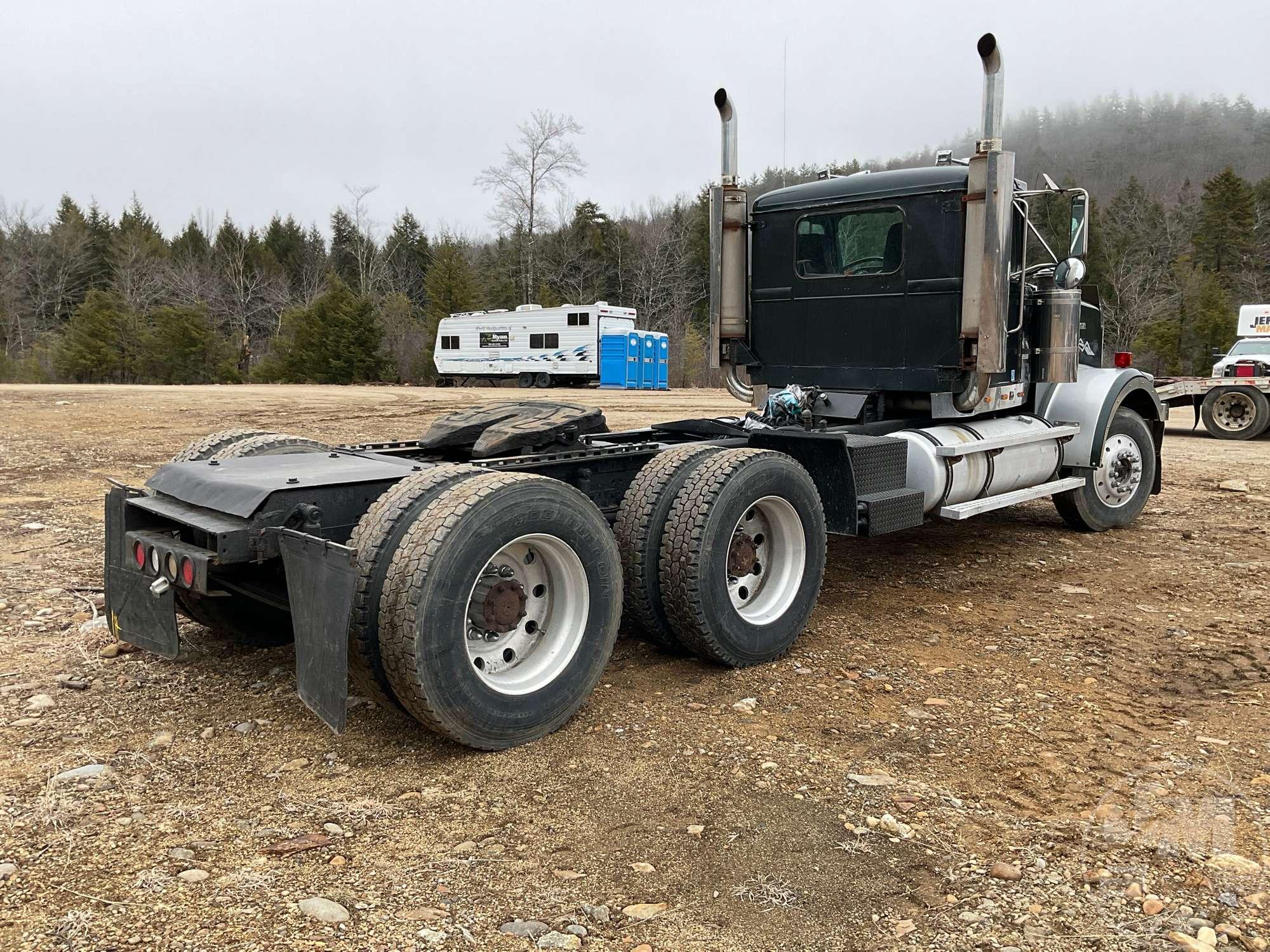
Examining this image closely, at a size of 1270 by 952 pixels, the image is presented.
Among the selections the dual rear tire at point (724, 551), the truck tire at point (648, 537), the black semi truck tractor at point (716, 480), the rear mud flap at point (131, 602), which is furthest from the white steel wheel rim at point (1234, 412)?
the rear mud flap at point (131, 602)

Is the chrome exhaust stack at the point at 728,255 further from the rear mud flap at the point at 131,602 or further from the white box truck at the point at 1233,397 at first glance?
the white box truck at the point at 1233,397

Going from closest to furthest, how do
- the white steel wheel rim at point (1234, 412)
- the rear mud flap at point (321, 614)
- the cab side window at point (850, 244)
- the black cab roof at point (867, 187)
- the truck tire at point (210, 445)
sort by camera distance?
the rear mud flap at point (321, 614) → the truck tire at point (210, 445) → the black cab roof at point (867, 187) → the cab side window at point (850, 244) → the white steel wheel rim at point (1234, 412)

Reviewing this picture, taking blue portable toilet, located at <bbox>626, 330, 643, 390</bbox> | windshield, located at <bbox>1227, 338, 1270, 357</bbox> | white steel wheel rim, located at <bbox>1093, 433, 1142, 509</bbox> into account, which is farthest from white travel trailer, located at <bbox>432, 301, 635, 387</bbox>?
white steel wheel rim, located at <bbox>1093, 433, 1142, 509</bbox>

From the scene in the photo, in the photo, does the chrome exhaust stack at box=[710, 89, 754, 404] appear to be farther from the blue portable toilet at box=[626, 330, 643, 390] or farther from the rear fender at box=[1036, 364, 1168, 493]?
the blue portable toilet at box=[626, 330, 643, 390]

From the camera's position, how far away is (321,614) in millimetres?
3270

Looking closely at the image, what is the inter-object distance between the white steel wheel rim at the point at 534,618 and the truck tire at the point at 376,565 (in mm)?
333

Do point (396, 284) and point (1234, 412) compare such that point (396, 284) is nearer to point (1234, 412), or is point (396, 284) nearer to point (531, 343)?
point (531, 343)

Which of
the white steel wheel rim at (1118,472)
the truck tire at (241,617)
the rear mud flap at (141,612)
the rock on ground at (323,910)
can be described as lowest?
the rock on ground at (323,910)

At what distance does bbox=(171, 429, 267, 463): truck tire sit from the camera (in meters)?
4.89

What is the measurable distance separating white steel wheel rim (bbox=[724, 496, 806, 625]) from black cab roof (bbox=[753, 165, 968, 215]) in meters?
2.54

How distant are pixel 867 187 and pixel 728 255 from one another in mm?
1090

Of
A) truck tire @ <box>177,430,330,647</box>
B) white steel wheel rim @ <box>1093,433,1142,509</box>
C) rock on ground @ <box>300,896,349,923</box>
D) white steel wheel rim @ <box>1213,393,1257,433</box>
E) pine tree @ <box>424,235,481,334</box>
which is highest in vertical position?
pine tree @ <box>424,235,481,334</box>

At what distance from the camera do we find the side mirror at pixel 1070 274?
21.8 ft

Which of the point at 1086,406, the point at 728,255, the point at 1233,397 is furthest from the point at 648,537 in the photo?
the point at 1233,397
